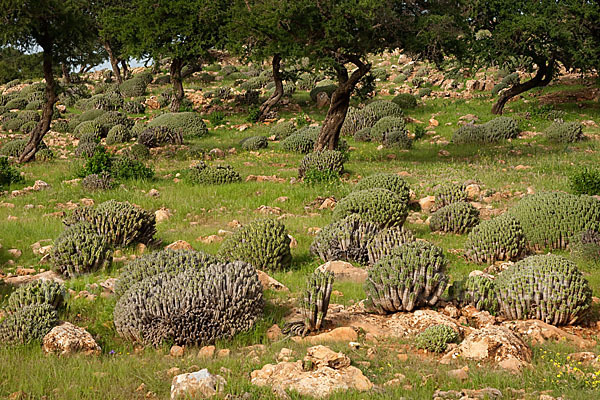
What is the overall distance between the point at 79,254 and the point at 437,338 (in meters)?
5.54

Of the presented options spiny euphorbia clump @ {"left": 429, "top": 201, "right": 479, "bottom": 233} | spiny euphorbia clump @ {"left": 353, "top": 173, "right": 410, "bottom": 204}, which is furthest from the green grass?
spiny euphorbia clump @ {"left": 353, "top": 173, "right": 410, "bottom": 204}

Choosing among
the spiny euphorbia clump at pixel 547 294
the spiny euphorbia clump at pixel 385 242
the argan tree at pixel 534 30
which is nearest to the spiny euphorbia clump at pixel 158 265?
the spiny euphorbia clump at pixel 385 242

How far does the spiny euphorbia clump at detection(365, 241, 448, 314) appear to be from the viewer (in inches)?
259

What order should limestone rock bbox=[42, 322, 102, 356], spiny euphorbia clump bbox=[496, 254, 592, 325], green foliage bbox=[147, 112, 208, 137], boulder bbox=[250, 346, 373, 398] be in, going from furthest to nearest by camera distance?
1. green foliage bbox=[147, 112, 208, 137]
2. spiny euphorbia clump bbox=[496, 254, 592, 325]
3. limestone rock bbox=[42, 322, 102, 356]
4. boulder bbox=[250, 346, 373, 398]

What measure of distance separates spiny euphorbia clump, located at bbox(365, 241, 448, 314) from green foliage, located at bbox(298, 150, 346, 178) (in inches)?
350

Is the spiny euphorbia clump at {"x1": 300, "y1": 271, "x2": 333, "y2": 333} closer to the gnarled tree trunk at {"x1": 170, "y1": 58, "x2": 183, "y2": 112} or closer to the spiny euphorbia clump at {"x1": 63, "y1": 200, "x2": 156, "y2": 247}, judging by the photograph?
the spiny euphorbia clump at {"x1": 63, "y1": 200, "x2": 156, "y2": 247}

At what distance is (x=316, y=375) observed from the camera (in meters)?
4.62

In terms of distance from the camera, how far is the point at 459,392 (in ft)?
14.6

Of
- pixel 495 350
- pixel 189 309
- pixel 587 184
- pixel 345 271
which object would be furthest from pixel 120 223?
pixel 587 184

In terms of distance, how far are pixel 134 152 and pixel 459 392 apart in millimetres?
17920

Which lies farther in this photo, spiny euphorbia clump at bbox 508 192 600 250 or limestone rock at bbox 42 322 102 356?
spiny euphorbia clump at bbox 508 192 600 250

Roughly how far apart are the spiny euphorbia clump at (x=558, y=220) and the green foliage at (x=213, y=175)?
316 inches

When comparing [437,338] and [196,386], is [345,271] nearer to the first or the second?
[437,338]

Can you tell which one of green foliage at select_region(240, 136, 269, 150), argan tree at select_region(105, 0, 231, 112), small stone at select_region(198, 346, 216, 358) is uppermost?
argan tree at select_region(105, 0, 231, 112)
